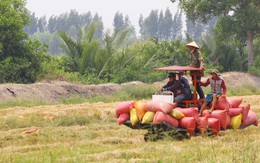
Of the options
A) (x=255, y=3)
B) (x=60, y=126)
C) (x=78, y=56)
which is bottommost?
(x=60, y=126)

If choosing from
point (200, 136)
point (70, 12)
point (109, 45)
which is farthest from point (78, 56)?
point (70, 12)

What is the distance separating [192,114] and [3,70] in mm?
14148

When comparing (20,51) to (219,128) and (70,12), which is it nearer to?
(219,128)

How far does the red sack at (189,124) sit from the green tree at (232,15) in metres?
21.6

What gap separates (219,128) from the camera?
10.5 m

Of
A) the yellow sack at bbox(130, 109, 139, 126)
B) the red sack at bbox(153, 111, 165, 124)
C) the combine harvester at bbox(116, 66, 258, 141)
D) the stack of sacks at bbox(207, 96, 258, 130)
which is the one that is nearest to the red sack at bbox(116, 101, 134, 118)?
the combine harvester at bbox(116, 66, 258, 141)

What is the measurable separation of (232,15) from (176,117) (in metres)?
22.7

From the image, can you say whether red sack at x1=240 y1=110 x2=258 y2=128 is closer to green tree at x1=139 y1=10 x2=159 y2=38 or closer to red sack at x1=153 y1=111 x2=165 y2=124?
red sack at x1=153 y1=111 x2=165 y2=124

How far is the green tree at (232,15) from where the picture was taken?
103ft

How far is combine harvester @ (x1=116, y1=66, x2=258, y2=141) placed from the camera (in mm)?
10281

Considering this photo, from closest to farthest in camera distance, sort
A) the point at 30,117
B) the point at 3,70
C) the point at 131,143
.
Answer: the point at 131,143 < the point at 30,117 < the point at 3,70

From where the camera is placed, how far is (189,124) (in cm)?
1034

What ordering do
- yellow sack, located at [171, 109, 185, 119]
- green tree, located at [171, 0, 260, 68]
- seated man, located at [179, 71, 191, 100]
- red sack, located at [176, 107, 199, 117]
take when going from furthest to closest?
green tree, located at [171, 0, 260, 68] < seated man, located at [179, 71, 191, 100] < red sack, located at [176, 107, 199, 117] < yellow sack, located at [171, 109, 185, 119]

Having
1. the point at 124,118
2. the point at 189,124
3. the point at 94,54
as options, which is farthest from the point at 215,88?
the point at 94,54
